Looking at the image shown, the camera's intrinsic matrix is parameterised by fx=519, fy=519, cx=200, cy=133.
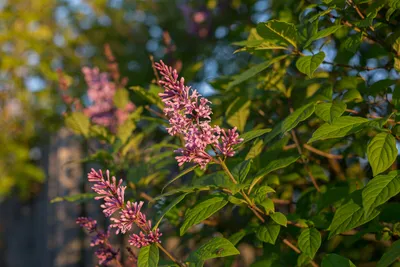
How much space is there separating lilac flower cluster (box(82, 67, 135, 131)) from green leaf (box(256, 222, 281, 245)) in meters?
1.83

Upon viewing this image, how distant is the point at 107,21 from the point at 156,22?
1.33 m

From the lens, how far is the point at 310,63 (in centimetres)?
164

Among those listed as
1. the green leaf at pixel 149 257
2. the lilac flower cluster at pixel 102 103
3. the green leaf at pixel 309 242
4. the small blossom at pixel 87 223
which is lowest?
the green leaf at pixel 309 242

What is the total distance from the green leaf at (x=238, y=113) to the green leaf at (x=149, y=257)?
0.79m

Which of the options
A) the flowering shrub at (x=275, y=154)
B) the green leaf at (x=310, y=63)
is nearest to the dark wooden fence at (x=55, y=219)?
the flowering shrub at (x=275, y=154)

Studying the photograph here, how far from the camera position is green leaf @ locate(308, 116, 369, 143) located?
1.50 meters

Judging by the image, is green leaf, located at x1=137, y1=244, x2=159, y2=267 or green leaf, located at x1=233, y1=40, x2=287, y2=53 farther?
green leaf, located at x1=233, y1=40, x2=287, y2=53

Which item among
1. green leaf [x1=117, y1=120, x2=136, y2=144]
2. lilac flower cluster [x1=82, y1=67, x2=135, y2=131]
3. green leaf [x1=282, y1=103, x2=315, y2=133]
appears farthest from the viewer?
lilac flower cluster [x1=82, y1=67, x2=135, y2=131]

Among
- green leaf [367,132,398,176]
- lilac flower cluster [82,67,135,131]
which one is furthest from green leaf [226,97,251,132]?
lilac flower cluster [82,67,135,131]

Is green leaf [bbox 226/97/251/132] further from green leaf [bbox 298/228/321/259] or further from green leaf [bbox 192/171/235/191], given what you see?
green leaf [bbox 298/228/321/259]

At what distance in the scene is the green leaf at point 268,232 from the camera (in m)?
1.62

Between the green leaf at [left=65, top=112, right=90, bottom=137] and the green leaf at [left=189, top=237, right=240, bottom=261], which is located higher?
the green leaf at [left=65, top=112, right=90, bottom=137]

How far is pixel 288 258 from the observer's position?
1871 millimetres

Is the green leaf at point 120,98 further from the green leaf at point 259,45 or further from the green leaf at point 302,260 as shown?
the green leaf at point 302,260
